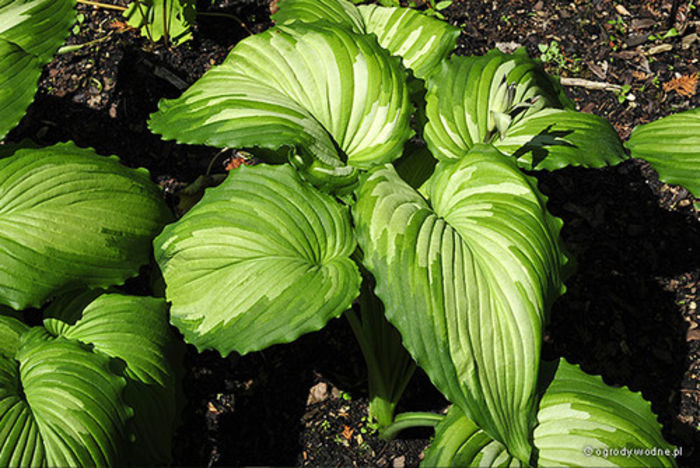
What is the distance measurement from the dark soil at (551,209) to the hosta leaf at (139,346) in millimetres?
462

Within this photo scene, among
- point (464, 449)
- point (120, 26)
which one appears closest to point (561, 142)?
point (464, 449)

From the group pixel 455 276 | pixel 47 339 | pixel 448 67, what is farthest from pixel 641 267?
pixel 47 339

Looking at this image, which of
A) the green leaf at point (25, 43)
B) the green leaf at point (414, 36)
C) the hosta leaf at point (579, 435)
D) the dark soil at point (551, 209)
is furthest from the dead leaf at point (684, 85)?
the green leaf at point (25, 43)

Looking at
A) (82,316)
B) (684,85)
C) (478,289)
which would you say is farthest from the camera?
(684,85)

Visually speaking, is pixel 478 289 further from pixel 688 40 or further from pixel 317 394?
pixel 688 40

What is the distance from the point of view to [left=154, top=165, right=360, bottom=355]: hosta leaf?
5.71ft

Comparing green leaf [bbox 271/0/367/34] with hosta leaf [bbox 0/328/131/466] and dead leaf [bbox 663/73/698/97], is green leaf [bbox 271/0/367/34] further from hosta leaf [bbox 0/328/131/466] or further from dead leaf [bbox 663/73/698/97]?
dead leaf [bbox 663/73/698/97]

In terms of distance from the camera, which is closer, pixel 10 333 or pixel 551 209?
pixel 10 333

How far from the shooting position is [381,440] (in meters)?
2.38

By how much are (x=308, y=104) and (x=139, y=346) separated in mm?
923

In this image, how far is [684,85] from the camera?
3092 mm

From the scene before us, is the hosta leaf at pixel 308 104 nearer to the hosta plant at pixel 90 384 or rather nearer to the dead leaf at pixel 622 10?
the hosta plant at pixel 90 384

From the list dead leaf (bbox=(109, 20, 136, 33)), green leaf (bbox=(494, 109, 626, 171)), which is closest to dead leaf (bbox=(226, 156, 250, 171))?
dead leaf (bbox=(109, 20, 136, 33))

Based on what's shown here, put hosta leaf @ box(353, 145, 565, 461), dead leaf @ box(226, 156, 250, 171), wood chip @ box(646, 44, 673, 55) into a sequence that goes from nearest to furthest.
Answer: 1. hosta leaf @ box(353, 145, 565, 461)
2. dead leaf @ box(226, 156, 250, 171)
3. wood chip @ box(646, 44, 673, 55)
